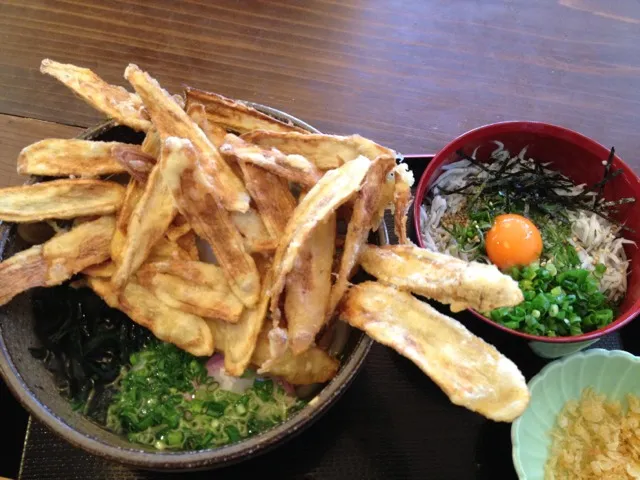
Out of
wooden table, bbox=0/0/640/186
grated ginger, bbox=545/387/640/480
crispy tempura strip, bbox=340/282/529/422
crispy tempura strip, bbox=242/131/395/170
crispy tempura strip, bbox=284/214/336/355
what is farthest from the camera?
wooden table, bbox=0/0/640/186

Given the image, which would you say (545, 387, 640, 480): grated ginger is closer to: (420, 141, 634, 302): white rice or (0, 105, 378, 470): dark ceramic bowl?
(420, 141, 634, 302): white rice

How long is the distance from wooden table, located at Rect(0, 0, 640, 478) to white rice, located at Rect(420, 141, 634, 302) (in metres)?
0.17

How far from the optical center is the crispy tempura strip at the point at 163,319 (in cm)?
108

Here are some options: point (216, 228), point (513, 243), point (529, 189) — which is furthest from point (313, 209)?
point (529, 189)

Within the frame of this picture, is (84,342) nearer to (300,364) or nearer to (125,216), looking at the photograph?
(125,216)

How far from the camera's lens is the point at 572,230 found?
1.61 meters

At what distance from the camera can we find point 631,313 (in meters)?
1.32

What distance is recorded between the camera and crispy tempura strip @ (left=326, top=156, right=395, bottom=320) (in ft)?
3.30

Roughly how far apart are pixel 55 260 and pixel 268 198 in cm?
44

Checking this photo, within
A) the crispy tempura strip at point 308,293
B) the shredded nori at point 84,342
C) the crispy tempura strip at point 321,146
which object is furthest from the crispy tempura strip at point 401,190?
the shredded nori at point 84,342

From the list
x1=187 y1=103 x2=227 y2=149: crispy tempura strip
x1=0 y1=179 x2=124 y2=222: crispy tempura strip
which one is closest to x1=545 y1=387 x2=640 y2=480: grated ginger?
x1=187 y1=103 x2=227 y2=149: crispy tempura strip

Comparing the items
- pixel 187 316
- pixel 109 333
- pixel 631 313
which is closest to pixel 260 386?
pixel 187 316

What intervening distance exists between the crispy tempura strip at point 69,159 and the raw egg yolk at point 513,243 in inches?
38.3

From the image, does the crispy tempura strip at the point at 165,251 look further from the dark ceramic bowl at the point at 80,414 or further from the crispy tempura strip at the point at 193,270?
the dark ceramic bowl at the point at 80,414
